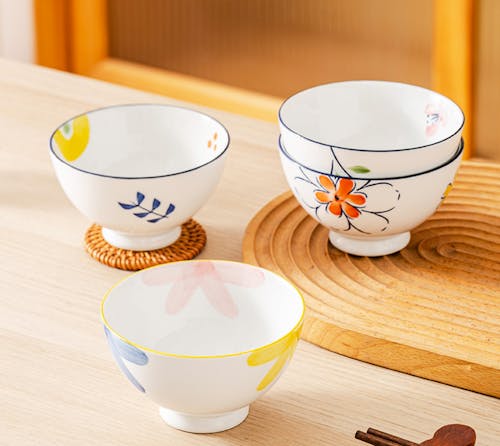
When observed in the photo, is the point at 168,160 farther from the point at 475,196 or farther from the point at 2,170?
the point at 475,196

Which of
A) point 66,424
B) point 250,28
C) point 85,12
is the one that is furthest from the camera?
point 85,12

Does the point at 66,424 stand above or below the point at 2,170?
above

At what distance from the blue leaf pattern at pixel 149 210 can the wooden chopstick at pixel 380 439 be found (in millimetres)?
324

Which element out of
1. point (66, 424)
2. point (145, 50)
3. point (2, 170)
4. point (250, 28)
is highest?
point (66, 424)

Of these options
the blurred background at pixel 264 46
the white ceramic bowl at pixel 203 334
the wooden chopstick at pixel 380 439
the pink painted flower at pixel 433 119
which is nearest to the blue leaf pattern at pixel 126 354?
the white ceramic bowl at pixel 203 334

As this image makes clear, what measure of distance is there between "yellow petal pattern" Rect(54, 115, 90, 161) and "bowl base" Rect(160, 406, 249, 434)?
1.14 feet

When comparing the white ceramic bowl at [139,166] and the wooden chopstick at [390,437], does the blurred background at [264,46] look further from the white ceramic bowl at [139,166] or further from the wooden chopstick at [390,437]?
the wooden chopstick at [390,437]

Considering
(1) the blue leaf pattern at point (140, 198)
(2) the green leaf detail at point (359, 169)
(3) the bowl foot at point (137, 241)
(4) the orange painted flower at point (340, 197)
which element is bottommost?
(3) the bowl foot at point (137, 241)

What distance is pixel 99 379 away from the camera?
81 cm

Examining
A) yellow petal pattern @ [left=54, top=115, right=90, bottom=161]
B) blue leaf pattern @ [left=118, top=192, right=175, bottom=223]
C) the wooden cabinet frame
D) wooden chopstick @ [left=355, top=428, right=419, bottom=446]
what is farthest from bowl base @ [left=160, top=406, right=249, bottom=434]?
the wooden cabinet frame

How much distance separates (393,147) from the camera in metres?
1.05

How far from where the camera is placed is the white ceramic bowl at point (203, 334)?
0.69 m

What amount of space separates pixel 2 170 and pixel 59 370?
419 millimetres

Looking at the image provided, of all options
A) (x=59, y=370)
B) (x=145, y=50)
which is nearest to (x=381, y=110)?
(x=59, y=370)
